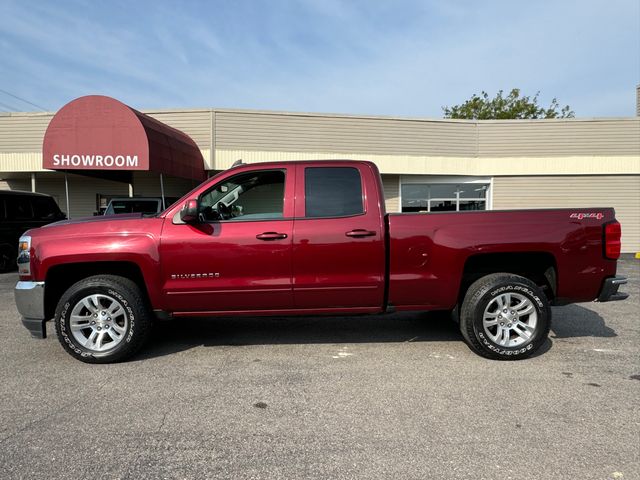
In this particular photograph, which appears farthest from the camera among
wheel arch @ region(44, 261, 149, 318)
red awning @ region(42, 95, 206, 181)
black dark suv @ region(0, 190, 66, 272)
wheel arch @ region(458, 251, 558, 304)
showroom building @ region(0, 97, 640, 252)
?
showroom building @ region(0, 97, 640, 252)

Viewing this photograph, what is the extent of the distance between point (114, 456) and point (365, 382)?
1941mm

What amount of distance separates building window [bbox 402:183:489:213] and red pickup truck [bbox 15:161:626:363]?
11.5 meters

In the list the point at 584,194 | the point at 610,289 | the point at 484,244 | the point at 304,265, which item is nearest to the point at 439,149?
the point at 584,194

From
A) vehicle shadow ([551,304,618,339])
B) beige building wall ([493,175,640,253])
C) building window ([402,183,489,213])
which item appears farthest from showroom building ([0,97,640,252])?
vehicle shadow ([551,304,618,339])

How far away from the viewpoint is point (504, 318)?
3.89m

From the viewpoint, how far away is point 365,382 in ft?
11.1

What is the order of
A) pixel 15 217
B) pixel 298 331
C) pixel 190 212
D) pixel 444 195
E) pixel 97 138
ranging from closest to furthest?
pixel 190 212
pixel 298 331
pixel 15 217
pixel 97 138
pixel 444 195

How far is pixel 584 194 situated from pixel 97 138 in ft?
53.5

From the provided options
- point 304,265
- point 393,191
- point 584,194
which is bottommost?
point 304,265

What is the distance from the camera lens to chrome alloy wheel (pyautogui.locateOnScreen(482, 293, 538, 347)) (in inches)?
153

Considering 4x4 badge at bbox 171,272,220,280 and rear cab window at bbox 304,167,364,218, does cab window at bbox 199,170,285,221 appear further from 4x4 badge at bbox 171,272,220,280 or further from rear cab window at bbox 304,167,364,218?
4x4 badge at bbox 171,272,220,280

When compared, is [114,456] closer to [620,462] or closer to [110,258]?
[110,258]

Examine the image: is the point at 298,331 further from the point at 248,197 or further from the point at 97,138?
the point at 97,138

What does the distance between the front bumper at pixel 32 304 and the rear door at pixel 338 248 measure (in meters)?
2.49
